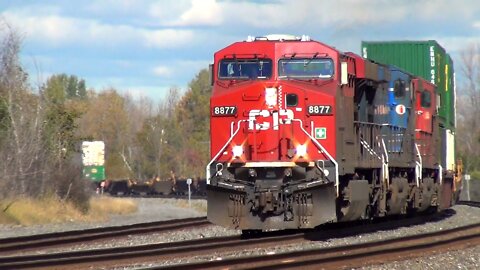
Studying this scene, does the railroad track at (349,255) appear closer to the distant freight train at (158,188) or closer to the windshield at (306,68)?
the windshield at (306,68)

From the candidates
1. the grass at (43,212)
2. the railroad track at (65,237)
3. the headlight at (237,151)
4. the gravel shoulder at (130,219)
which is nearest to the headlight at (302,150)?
the headlight at (237,151)

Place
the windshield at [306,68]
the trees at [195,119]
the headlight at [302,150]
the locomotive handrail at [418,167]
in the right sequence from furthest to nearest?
the trees at [195,119] < the locomotive handrail at [418,167] < the windshield at [306,68] < the headlight at [302,150]

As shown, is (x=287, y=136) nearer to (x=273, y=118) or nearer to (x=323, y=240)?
(x=273, y=118)

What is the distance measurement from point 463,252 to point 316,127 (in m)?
3.67

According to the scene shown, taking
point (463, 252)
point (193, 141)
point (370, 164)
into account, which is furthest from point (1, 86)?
point (193, 141)

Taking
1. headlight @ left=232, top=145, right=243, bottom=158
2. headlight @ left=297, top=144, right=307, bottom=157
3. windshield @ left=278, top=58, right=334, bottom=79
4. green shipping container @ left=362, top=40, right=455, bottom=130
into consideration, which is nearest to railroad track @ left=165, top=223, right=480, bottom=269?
headlight @ left=297, top=144, right=307, bottom=157

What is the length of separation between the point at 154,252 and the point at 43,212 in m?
17.0

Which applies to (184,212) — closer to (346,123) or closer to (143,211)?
(143,211)

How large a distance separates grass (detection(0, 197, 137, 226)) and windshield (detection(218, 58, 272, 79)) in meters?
12.1

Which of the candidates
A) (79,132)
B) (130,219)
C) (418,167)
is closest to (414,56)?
(418,167)

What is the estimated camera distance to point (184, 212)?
3866cm

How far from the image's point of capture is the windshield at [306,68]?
17906 millimetres

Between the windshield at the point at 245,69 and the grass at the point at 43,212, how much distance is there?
39.8ft

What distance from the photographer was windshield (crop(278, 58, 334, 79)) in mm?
17906
